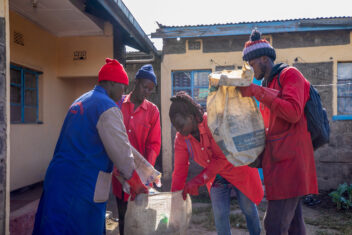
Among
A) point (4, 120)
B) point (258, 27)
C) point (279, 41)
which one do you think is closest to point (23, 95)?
point (4, 120)

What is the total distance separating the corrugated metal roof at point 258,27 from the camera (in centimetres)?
724

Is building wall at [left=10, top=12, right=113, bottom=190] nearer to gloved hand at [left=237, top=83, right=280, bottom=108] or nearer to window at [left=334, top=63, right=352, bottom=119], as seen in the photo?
gloved hand at [left=237, top=83, right=280, bottom=108]

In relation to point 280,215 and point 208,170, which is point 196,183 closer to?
point 208,170

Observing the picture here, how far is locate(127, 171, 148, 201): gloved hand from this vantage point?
87.6 inches

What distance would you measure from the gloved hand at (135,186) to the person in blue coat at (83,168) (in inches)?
3.1

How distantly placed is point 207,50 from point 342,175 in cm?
461

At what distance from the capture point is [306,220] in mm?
5062

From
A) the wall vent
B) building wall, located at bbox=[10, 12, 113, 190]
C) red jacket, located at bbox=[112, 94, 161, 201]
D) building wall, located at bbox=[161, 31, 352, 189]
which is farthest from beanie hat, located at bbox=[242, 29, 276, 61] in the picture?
building wall, located at bbox=[161, 31, 352, 189]

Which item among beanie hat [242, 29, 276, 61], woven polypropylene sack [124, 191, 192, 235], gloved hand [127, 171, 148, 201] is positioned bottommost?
woven polypropylene sack [124, 191, 192, 235]

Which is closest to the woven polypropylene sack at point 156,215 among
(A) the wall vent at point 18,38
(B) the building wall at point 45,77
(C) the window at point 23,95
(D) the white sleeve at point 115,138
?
(D) the white sleeve at point 115,138

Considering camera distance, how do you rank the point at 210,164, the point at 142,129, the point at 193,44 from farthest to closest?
the point at 193,44 → the point at 142,129 → the point at 210,164

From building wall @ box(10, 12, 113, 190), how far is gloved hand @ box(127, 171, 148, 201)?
3852 millimetres

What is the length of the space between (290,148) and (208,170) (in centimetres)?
80

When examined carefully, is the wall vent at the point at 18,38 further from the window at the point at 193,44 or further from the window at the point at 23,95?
the window at the point at 193,44
